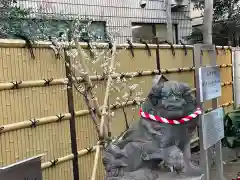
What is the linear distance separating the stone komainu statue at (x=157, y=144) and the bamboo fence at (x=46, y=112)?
3.43 feet

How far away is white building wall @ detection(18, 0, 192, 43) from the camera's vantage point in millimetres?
9321

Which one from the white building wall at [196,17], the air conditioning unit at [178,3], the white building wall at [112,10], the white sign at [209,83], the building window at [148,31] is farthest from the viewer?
the white building wall at [196,17]

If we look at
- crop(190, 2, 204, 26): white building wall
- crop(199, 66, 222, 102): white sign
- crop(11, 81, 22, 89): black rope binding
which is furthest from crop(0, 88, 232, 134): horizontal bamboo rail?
crop(190, 2, 204, 26): white building wall

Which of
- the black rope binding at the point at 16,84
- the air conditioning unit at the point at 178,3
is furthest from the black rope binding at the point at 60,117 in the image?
the air conditioning unit at the point at 178,3

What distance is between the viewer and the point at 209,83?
5.09m

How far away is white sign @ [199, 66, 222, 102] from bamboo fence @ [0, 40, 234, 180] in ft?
4.17

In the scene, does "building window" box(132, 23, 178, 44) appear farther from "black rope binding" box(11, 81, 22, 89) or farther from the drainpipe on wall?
"black rope binding" box(11, 81, 22, 89)

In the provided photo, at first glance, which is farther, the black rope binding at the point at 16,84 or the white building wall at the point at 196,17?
the white building wall at the point at 196,17

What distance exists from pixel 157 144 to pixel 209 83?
165 centimetres

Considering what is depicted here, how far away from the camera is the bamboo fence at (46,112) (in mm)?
4152

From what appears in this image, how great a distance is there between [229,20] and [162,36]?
2.15 metres

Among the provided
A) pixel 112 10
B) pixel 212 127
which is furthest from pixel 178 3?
pixel 212 127

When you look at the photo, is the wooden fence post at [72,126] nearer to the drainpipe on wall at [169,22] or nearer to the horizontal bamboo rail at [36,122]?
the horizontal bamboo rail at [36,122]

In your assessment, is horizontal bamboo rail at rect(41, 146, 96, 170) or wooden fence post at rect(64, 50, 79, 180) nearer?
horizontal bamboo rail at rect(41, 146, 96, 170)
